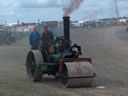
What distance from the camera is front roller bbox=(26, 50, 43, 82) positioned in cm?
1055

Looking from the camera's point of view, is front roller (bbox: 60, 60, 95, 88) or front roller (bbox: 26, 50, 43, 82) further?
front roller (bbox: 26, 50, 43, 82)

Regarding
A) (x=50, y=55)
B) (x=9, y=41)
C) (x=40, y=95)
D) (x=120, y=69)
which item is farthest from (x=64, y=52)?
(x=9, y=41)

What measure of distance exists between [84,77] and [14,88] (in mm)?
1812

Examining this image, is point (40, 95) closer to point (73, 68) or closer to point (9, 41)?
point (73, 68)

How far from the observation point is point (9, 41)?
107 feet

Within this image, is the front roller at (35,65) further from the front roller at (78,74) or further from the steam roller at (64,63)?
the front roller at (78,74)

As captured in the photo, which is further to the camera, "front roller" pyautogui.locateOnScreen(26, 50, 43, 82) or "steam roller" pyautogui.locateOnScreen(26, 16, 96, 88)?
"front roller" pyautogui.locateOnScreen(26, 50, 43, 82)

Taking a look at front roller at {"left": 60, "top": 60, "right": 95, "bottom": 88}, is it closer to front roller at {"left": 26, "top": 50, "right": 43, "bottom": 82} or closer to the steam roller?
the steam roller

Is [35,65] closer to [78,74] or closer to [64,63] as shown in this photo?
[64,63]

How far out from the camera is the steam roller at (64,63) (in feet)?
30.8

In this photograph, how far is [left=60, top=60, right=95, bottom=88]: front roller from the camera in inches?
367

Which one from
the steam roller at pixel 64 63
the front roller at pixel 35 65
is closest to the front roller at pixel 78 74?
the steam roller at pixel 64 63

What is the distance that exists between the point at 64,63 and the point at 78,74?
0.51 m

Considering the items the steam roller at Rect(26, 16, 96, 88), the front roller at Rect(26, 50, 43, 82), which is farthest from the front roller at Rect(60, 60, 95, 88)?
the front roller at Rect(26, 50, 43, 82)
